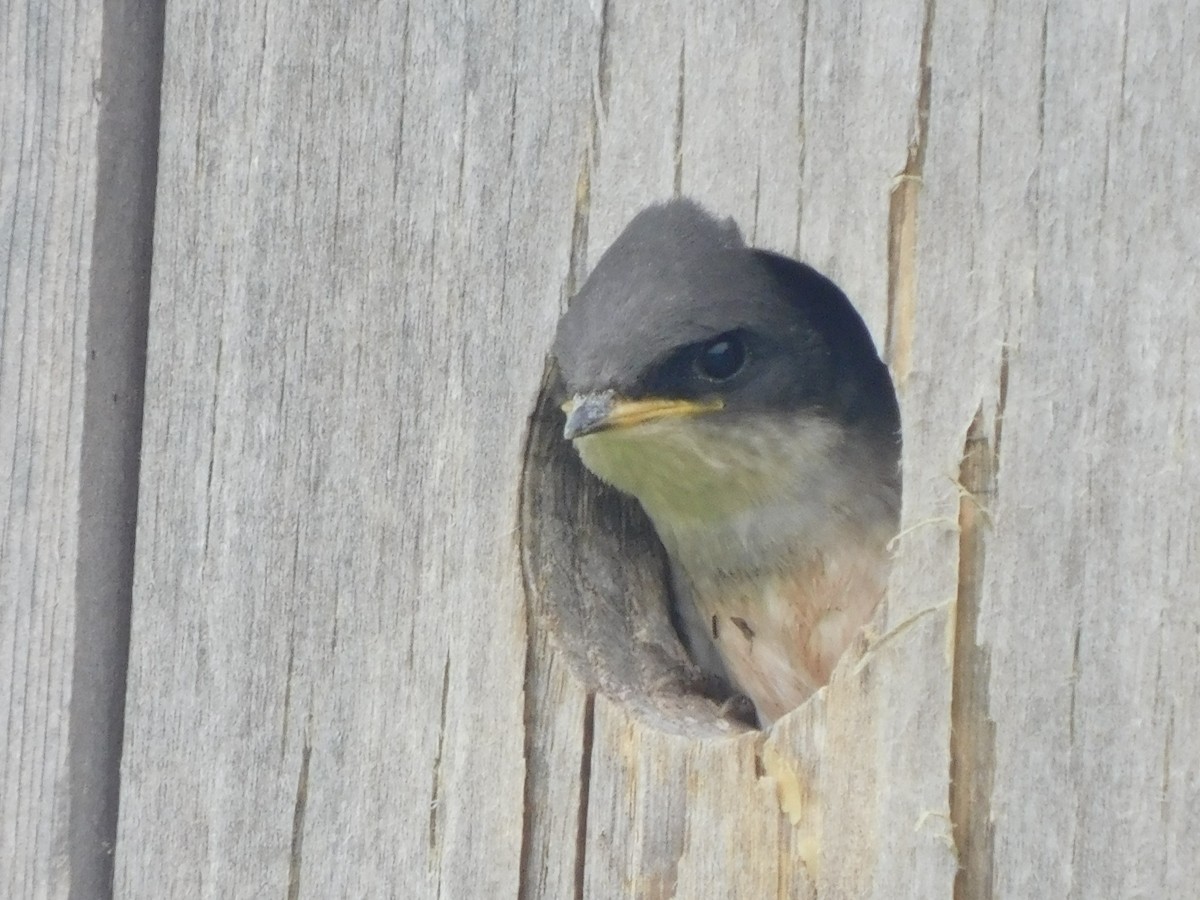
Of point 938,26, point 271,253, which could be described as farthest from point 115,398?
point 938,26

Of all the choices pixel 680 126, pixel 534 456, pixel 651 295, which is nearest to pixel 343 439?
pixel 534 456

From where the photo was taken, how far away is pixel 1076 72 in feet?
4.25

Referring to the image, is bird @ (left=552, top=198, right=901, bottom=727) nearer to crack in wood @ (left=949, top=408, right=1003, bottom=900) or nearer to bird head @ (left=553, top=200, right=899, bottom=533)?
bird head @ (left=553, top=200, right=899, bottom=533)

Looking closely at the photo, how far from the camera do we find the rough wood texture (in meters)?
1.27

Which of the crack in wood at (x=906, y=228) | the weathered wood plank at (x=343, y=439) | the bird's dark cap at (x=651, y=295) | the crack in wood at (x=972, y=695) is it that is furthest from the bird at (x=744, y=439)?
the crack in wood at (x=972, y=695)

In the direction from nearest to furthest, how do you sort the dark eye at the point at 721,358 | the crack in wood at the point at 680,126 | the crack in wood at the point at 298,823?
1. the crack in wood at the point at 680,126
2. the crack in wood at the point at 298,823
3. the dark eye at the point at 721,358

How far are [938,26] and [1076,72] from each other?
0.42ft

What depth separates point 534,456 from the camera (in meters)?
1.66

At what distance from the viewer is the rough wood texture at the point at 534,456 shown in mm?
1271

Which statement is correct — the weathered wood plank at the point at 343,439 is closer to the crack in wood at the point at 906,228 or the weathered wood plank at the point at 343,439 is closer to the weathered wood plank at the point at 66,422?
the weathered wood plank at the point at 66,422

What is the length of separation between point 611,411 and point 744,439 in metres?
0.36

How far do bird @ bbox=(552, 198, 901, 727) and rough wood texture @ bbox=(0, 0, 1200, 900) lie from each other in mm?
71

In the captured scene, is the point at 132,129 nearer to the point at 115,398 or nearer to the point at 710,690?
the point at 115,398

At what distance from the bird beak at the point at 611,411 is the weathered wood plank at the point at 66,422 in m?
0.47
